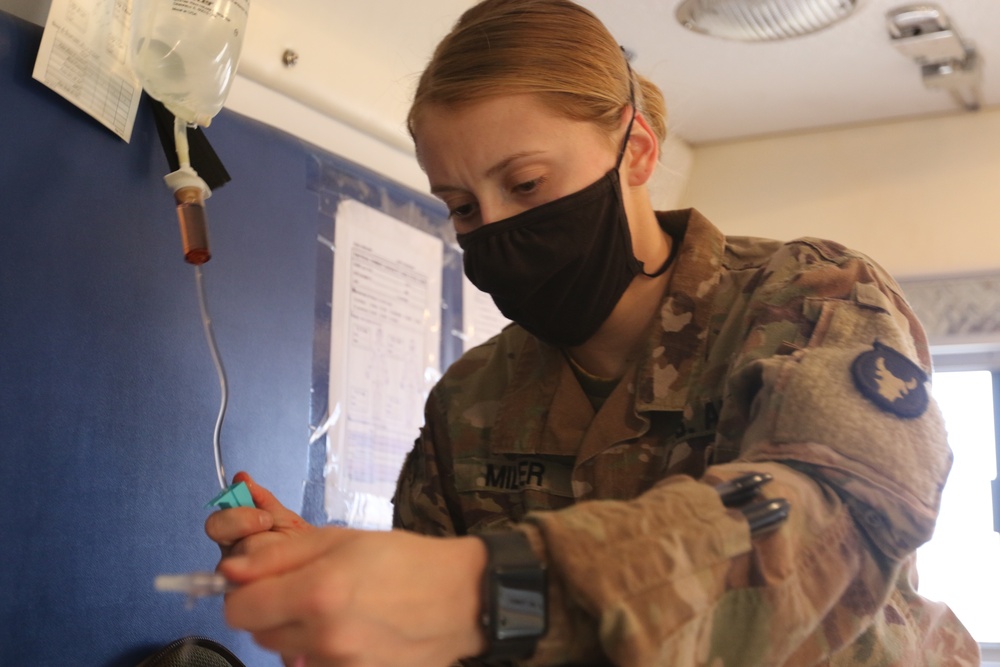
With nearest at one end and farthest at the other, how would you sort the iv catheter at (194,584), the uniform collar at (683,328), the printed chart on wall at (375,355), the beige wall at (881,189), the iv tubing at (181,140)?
1. the iv catheter at (194,584)
2. the uniform collar at (683,328)
3. the iv tubing at (181,140)
4. the printed chart on wall at (375,355)
5. the beige wall at (881,189)

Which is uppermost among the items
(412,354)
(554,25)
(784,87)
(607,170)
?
(784,87)

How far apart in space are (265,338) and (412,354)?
43cm

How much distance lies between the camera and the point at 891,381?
81 centimetres

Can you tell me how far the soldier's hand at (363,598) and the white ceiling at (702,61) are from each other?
127cm

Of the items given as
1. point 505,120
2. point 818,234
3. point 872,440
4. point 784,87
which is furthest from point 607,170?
point 818,234

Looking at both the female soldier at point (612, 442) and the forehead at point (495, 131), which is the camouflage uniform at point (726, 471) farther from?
the forehead at point (495, 131)

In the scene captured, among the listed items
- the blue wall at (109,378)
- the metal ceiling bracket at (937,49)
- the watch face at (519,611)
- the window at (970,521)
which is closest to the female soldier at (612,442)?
the watch face at (519,611)

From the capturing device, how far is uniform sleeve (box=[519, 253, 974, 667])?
636 millimetres

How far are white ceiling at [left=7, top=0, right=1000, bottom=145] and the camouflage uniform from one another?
29.9 inches

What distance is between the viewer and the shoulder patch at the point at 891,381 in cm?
79

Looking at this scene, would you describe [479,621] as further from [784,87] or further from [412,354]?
[784,87]

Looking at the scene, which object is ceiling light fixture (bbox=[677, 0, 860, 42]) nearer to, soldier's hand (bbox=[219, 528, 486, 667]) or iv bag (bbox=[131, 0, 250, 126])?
iv bag (bbox=[131, 0, 250, 126])

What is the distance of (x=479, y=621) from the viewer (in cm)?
62

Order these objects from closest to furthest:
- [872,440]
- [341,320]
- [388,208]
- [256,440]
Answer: [872,440] < [256,440] < [341,320] < [388,208]
